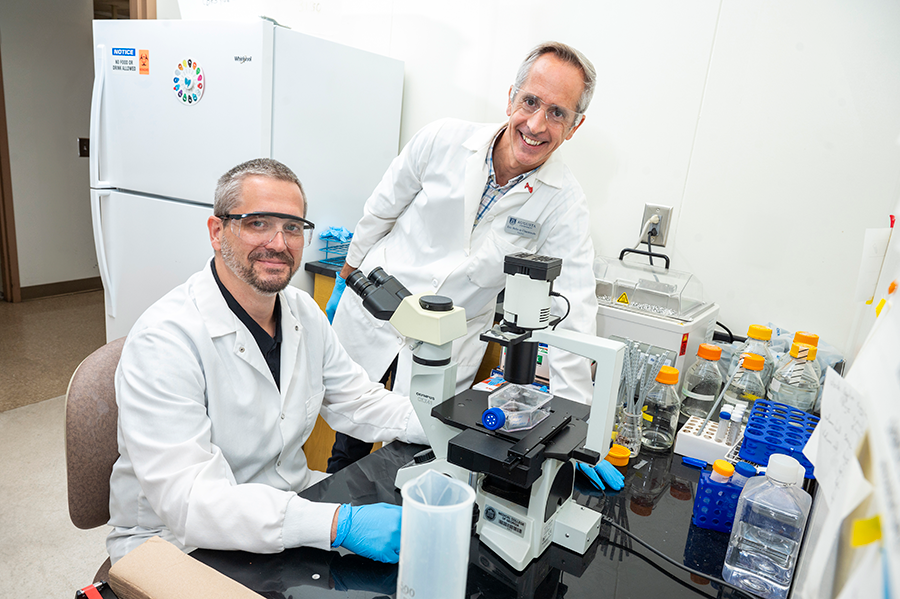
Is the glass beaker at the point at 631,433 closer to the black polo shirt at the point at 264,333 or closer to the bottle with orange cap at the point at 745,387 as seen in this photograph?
the bottle with orange cap at the point at 745,387

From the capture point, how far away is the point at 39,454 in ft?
8.13

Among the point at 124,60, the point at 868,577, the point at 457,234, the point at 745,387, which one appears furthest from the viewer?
the point at 124,60

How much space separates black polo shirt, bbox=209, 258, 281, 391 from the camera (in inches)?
45.3

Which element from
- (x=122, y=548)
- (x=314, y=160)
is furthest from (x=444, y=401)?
(x=314, y=160)

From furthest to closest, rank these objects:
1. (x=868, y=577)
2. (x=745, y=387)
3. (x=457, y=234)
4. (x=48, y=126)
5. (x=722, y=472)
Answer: (x=48, y=126), (x=457, y=234), (x=745, y=387), (x=722, y=472), (x=868, y=577)

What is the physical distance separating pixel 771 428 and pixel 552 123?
36.0 inches

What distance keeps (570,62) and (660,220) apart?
32.0 inches

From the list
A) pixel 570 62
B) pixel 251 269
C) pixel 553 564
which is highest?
pixel 570 62

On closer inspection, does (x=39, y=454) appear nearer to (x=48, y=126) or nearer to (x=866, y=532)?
(x=48, y=126)

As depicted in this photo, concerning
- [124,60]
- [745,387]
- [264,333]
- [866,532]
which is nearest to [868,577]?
[866,532]

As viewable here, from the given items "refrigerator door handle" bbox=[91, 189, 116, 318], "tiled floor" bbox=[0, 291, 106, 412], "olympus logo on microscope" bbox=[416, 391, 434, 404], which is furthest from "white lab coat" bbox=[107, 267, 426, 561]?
"tiled floor" bbox=[0, 291, 106, 412]

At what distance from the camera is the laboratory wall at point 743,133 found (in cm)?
177

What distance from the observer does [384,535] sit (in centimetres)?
83

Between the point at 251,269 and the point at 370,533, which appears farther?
the point at 251,269
